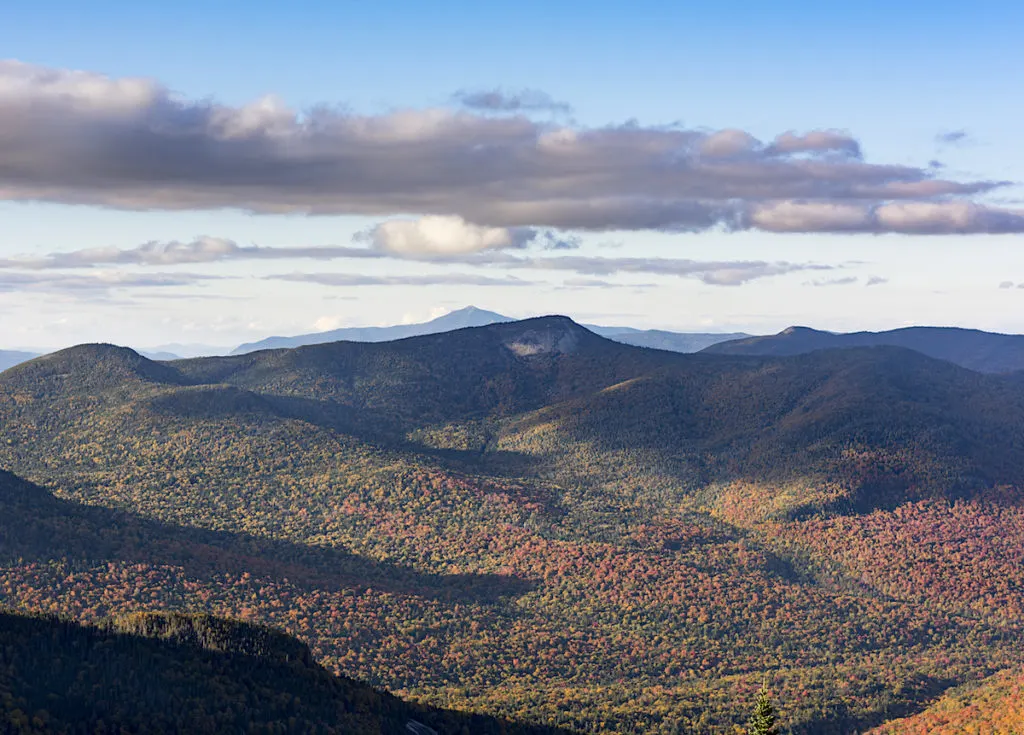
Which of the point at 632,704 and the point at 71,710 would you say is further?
the point at 632,704

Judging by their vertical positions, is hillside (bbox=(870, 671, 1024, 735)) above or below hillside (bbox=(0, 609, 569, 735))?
below

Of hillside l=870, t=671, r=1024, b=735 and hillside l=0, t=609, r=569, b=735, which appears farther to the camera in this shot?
hillside l=870, t=671, r=1024, b=735

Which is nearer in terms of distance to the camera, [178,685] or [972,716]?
[178,685]

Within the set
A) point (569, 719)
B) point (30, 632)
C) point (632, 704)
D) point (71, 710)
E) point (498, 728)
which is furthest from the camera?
point (632, 704)

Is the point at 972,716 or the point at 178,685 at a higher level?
the point at 178,685

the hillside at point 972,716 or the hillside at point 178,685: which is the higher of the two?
the hillside at point 178,685

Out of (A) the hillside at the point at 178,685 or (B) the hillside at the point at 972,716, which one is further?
(B) the hillside at the point at 972,716

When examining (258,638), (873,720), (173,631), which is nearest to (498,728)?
(258,638)

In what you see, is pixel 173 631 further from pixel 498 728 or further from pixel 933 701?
pixel 933 701
